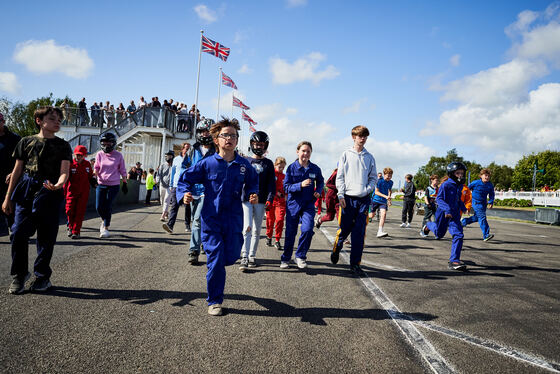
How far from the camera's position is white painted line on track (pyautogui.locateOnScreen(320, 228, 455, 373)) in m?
2.33

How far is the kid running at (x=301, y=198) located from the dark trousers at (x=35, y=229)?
315 centimetres

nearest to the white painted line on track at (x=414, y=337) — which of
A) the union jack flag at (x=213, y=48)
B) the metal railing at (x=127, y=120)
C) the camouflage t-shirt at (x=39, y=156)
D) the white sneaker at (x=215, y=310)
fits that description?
the white sneaker at (x=215, y=310)

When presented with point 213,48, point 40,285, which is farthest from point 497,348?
point 213,48

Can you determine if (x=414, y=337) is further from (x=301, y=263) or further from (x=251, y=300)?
(x=301, y=263)

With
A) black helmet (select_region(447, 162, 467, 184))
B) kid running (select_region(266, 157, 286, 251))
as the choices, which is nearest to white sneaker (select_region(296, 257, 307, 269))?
kid running (select_region(266, 157, 286, 251))

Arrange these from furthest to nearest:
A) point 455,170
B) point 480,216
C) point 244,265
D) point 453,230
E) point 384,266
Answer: point 480,216 < point 455,170 < point 453,230 < point 384,266 < point 244,265

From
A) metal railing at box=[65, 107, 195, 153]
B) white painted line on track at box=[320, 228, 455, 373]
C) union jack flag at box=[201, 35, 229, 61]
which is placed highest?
union jack flag at box=[201, 35, 229, 61]

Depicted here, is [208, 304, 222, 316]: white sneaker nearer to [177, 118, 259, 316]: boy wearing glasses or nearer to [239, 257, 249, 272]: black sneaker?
[177, 118, 259, 316]: boy wearing glasses

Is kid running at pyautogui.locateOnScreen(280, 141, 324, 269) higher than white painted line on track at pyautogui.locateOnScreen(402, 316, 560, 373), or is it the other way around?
kid running at pyautogui.locateOnScreen(280, 141, 324, 269)

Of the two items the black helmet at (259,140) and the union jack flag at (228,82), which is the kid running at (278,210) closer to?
the black helmet at (259,140)

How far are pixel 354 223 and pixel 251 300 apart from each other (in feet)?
8.13

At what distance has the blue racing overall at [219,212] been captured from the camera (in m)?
3.31

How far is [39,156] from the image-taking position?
3713mm

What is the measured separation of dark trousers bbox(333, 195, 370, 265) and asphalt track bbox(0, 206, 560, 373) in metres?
0.38
